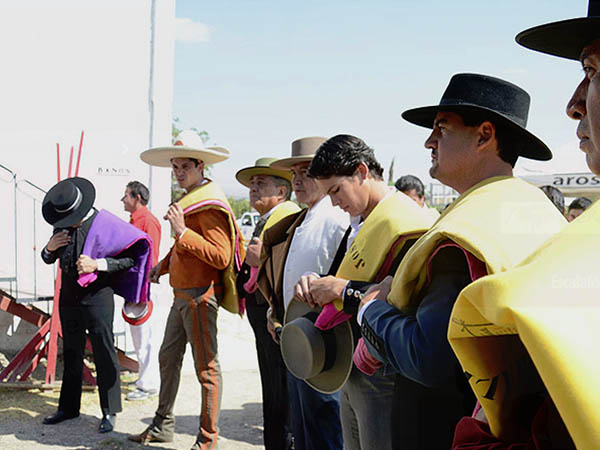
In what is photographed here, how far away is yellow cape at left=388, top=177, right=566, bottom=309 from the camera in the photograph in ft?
4.66

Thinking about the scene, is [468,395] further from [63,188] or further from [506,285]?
[63,188]

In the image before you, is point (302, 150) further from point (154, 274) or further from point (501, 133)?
point (501, 133)

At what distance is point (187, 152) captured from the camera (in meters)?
4.61

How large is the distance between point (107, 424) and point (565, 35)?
4.67 meters

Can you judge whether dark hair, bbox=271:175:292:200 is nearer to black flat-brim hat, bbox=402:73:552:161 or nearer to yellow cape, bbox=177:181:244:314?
yellow cape, bbox=177:181:244:314

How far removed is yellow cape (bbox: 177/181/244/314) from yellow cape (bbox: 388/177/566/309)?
9.11 feet

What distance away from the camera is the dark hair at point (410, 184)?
18.7 ft

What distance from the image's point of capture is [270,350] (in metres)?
4.09

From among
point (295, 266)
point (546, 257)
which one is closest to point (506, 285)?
point (546, 257)

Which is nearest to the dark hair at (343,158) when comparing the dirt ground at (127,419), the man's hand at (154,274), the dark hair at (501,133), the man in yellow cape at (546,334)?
the dark hair at (501,133)

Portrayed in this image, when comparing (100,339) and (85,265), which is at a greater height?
(85,265)

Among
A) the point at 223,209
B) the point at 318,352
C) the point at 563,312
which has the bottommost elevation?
the point at 318,352

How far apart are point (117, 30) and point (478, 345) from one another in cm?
832

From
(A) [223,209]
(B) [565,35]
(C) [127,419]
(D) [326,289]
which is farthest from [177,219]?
(B) [565,35]
